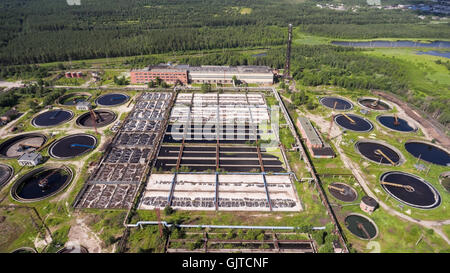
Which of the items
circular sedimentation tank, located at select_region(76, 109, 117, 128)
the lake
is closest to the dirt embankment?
the lake

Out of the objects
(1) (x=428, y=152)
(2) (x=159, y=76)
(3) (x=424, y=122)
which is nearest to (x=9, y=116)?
(2) (x=159, y=76)

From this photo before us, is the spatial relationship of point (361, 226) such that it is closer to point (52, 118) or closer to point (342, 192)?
point (342, 192)

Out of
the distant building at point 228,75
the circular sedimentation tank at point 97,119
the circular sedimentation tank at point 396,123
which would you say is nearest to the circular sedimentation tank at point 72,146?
the circular sedimentation tank at point 97,119

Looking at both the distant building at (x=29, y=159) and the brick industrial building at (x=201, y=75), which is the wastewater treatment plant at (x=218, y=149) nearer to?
the distant building at (x=29, y=159)

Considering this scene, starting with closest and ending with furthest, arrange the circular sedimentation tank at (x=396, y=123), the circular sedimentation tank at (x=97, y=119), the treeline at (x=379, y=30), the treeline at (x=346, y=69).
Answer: the circular sedimentation tank at (x=396, y=123) → the circular sedimentation tank at (x=97, y=119) → the treeline at (x=346, y=69) → the treeline at (x=379, y=30)

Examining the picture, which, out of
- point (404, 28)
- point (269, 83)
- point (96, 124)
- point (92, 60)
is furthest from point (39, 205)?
point (404, 28)

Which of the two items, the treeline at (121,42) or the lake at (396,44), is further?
the lake at (396,44)
